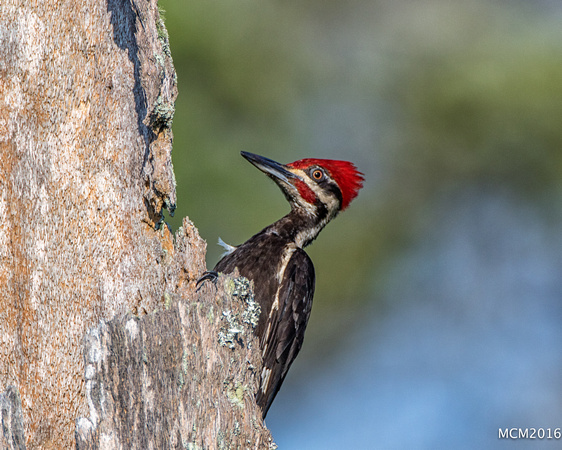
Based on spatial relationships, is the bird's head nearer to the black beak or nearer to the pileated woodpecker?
the black beak

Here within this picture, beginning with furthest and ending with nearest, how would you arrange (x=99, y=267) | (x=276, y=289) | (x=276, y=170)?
(x=276, y=170) < (x=276, y=289) < (x=99, y=267)

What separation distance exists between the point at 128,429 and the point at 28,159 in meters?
1.06

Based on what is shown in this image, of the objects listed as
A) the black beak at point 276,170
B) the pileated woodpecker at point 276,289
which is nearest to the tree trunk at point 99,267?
the pileated woodpecker at point 276,289

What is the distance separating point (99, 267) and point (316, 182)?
263 centimetres

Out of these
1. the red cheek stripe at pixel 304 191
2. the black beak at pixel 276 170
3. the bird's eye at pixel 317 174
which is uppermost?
the bird's eye at pixel 317 174

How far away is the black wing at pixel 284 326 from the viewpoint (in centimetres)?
458

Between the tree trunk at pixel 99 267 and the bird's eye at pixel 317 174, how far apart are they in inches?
87.7

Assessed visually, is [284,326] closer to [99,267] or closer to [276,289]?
[276,289]

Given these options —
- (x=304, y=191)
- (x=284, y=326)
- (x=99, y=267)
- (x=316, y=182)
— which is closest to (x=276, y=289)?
(x=284, y=326)

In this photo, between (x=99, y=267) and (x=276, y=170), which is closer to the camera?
(x=99, y=267)

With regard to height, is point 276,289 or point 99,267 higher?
point 276,289

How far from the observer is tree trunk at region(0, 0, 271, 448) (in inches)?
107

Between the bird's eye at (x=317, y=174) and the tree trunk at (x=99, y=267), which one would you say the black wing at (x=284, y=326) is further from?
the tree trunk at (x=99, y=267)

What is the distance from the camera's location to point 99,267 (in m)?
2.94
